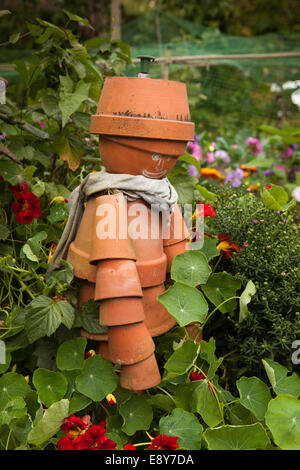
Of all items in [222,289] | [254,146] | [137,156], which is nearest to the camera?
[137,156]

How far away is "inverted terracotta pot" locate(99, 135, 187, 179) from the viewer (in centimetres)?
Answer: 113

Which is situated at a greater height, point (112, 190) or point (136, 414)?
point (112, 190)

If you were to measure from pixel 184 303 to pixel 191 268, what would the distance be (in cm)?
13

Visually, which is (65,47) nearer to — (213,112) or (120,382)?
(120,382)

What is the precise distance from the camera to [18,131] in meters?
1.78

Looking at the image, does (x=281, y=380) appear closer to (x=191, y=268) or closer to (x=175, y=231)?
(x=191, y=268)

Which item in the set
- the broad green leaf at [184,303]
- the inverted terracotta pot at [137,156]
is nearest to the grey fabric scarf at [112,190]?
the inverted terracotta pot at [137,156]

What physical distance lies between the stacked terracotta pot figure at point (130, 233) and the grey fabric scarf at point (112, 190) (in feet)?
0.08

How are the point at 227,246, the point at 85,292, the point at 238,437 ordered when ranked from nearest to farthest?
the point at 238,437
the point at 85,292
the point at 227,246

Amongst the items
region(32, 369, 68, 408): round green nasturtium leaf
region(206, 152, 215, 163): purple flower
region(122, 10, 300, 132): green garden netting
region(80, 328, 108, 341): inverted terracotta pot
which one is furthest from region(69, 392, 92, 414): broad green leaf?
region(122, 10, 300, 132): green garden netting

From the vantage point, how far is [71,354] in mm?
1213

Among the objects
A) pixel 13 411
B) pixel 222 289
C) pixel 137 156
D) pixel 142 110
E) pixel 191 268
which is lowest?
pixel 13 411

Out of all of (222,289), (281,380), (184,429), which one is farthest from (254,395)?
(222,289)

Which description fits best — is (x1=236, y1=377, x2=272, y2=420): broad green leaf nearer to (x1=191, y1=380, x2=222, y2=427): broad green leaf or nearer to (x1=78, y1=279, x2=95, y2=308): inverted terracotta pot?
(x1=191, y1=380, x2=222, y2=427): broad green leaf
